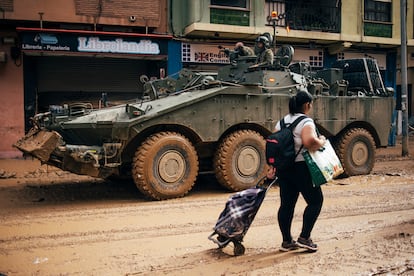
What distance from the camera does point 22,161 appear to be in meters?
12.7

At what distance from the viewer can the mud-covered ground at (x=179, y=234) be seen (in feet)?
13.8

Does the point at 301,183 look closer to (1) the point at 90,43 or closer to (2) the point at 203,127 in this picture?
(2) the point at 203,127

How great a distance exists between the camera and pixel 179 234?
17.9 ft

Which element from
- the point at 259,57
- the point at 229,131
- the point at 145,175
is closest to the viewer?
the point at 145,175

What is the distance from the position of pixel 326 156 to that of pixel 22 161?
33.0 feet

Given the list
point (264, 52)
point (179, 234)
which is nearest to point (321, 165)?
point (179, 234)

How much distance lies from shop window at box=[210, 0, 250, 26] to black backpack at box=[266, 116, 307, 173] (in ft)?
37.1

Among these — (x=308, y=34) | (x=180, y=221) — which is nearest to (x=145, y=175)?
(x=180, y=221)

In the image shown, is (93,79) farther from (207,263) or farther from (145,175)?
(207,263)

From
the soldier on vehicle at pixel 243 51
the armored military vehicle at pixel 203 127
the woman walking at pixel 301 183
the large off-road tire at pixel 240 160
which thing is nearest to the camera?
the woman walking at pixel 301 183

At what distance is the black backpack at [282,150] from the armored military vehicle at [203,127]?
319cm

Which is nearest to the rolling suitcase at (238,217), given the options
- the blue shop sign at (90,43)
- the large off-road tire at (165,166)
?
the large off-road tire at (165,166)

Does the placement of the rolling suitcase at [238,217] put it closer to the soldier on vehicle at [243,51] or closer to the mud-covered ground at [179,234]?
the mud-covered ground at [179,234]

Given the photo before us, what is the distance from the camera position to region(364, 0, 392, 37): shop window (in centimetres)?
1814
